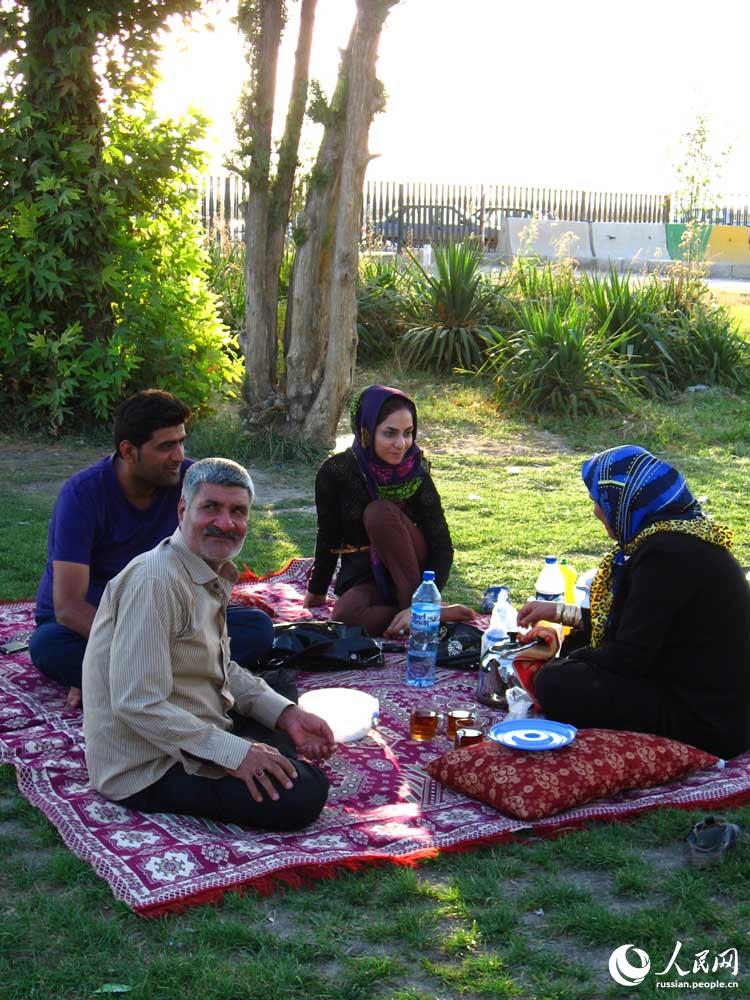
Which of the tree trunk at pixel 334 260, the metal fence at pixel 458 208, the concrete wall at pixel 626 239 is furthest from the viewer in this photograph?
the concrete wall at pixel 626 239

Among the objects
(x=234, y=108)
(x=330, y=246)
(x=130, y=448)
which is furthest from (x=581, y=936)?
(x=234, y=108)

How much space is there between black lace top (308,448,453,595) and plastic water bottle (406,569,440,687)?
455mm

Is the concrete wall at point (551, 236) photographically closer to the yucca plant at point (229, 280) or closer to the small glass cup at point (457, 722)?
the yucca plant at point (229, 280)

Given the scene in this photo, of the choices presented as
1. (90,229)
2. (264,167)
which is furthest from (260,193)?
(90,229)

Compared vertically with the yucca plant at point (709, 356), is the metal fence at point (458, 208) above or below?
above

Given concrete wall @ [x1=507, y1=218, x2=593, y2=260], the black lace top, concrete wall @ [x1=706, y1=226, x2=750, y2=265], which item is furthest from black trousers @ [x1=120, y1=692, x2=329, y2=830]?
concrete wall @ [x1=706, y1=226, x2=750, y2=265]

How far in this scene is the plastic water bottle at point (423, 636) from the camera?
5.42 metres

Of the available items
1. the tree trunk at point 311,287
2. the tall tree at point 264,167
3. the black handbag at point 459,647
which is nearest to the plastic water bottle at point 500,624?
the black handbag at point 459,647

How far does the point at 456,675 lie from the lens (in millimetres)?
5613

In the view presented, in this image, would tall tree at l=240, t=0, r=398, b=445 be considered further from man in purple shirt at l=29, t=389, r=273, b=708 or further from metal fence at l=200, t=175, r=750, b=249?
metal fence at l=200, t=175, r=750, b=249

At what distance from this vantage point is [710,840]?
3791mm

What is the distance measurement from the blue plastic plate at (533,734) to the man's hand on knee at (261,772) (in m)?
0.82

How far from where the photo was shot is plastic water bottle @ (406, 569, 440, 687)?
17.8 feet

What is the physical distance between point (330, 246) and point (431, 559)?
4822mm
